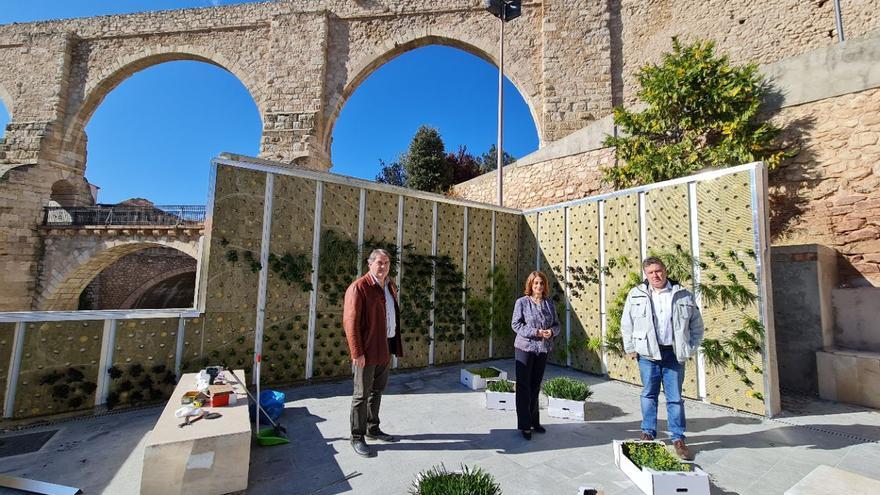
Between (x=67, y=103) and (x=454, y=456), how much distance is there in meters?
24.0

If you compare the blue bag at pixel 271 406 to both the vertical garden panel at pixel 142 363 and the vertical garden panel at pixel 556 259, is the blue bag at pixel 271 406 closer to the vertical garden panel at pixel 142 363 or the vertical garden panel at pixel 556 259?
the vertical garden panel at pixel 142 363

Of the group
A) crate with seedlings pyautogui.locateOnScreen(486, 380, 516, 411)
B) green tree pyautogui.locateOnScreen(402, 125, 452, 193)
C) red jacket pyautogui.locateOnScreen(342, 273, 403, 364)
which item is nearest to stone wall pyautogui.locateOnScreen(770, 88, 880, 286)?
crate with seedlings pyautogui.locateOnScreen(486, 380, 516, 411)

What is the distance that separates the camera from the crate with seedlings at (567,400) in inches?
156

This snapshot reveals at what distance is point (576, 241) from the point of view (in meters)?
6.29

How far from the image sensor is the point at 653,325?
3.31m

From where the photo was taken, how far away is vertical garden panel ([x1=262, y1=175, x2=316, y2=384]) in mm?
5000

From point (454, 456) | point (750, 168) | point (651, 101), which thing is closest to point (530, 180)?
point (651, 101)

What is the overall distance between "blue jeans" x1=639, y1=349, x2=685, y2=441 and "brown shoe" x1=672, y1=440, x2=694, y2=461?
0.15 ft

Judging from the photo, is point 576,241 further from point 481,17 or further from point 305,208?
point 481,17

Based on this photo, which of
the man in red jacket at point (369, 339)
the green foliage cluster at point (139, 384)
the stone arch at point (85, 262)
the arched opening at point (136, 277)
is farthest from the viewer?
the arched opening at point (136, 277)

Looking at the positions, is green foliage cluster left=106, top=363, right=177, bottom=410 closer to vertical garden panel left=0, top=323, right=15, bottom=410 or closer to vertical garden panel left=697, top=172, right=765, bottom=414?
vertical garden panel left=0, top=323, right=15, bottom=410

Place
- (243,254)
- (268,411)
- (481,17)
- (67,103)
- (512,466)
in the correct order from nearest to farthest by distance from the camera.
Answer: (512,466) < (268,411) < (243,254) < (481,17) < (67,103)

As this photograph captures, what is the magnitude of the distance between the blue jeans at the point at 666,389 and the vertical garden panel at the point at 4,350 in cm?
Result: 631

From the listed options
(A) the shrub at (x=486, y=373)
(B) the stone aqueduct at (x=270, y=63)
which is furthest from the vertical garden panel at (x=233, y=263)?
(B) the stone aqueduct at (x=270, y=63)
